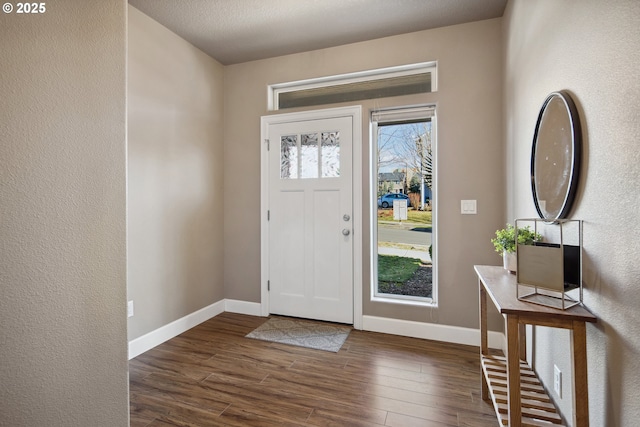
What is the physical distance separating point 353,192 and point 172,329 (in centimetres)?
208

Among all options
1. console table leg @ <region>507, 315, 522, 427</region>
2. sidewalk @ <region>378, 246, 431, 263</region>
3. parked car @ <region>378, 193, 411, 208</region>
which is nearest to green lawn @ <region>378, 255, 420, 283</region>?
sidewalk @ <region>378, 246, 431, 263</region>

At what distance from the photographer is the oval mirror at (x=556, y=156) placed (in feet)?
4.36

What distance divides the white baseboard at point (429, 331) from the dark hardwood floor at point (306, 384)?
0.08 m

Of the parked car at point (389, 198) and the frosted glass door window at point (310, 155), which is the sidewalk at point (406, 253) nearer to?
the parked car at point (389, 198)

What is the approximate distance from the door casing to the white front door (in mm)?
34

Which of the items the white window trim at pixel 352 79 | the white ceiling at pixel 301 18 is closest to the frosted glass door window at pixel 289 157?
the white window trim at pixel 352 79

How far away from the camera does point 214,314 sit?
3.40m

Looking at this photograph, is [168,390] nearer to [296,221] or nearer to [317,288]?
[317,288]

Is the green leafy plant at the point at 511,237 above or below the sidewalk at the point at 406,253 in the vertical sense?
above

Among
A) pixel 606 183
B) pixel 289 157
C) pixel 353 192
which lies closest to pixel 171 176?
pixel 289 157

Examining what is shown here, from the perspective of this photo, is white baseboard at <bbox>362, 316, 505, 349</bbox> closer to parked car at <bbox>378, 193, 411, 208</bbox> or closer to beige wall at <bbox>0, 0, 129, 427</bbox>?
parked car at <bbox>378, 193, 411, 208</bbox>

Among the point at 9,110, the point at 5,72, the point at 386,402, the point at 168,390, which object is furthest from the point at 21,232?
the point at 386,402

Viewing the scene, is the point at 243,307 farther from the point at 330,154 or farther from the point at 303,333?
the point at 330,154

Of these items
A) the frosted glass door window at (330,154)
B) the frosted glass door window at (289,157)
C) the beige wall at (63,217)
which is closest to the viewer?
the beige wall at (63,217)
